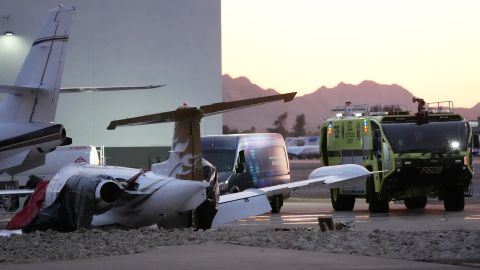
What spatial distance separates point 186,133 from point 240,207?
244 cm

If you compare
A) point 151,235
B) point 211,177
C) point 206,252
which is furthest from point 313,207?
point 206,252

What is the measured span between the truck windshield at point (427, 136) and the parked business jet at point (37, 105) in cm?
965

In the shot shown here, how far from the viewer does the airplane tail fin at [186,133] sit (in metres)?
19.7

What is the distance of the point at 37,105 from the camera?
32.5 meters

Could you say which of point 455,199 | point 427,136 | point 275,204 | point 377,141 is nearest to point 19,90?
point 275,204

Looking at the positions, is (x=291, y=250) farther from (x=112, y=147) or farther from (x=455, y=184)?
(x=112, y=147)

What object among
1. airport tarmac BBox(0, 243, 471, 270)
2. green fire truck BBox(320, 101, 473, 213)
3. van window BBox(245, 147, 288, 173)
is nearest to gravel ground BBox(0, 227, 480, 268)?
airport tarmac BBox(0, 243, 471, 270)

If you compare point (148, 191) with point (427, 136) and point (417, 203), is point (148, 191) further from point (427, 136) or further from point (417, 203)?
point (417, 203)

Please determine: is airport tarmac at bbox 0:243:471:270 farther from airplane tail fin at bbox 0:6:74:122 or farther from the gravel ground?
airplane tail fin at bbox 0:6:74:122

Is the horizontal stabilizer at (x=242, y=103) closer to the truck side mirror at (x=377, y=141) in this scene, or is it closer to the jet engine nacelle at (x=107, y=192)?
the jet engine nacelle at (x=107, y=192)

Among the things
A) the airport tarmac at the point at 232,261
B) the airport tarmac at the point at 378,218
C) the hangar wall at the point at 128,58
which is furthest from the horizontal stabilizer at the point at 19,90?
the airport tarmac at the point at 232,261

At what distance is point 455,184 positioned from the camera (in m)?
29.5

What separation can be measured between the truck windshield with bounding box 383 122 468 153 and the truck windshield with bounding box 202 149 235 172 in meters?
4.58

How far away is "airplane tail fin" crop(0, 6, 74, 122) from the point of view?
3253 cm
